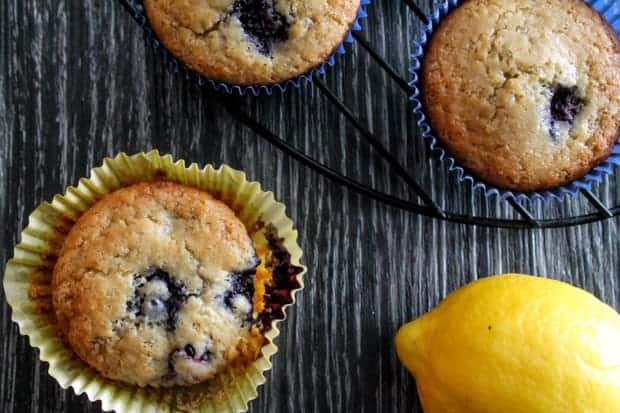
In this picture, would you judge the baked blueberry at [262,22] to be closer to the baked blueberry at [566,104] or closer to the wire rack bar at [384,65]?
the wire rack bar at [384,65]

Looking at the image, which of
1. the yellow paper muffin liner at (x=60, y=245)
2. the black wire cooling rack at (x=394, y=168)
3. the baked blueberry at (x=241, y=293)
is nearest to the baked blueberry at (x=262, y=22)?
the black wire cooling rack at (x=394, y=168)

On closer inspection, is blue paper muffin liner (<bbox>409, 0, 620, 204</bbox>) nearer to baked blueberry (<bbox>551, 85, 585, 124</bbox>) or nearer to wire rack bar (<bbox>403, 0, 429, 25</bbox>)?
wire rack bar (<bbox>403, 0, 429, 25</bbox>)

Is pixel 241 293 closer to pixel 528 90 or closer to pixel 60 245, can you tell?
pixel 60 245

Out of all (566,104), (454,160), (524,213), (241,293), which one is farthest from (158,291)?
(566,104)

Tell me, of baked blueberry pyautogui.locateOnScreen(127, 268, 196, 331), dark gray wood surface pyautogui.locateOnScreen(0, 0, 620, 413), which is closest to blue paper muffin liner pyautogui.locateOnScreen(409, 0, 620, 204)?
dark gray wood surface pyautogui.locateOnScreen(0, 0, 620, 413)

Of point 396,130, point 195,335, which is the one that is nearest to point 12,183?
point 195,335
